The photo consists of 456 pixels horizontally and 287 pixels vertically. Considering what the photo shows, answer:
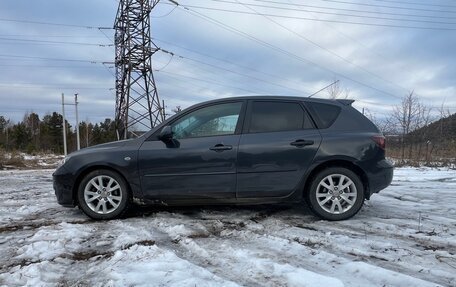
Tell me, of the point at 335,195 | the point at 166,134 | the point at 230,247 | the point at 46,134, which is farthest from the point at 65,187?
the point at 46,134

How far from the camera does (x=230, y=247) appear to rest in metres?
4.26

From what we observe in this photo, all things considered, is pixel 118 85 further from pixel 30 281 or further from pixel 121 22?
pixel 30 281

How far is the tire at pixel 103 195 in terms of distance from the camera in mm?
5578

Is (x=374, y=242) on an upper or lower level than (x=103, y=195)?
lower

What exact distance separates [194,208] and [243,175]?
127 cm

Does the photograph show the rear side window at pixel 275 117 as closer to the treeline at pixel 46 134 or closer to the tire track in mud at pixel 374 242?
the tire track in mud at pixel 374 242

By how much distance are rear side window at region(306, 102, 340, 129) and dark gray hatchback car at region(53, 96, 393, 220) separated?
0.05 feet

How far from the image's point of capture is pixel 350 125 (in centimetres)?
567

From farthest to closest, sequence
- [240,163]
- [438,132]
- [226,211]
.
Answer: [438,132] → [226,211] → [240,163]

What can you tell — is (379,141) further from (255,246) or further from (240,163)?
(255,246)

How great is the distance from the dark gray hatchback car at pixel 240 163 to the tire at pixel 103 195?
1 cm

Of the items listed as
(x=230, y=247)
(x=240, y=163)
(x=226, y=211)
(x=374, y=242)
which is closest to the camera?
(x=230, y=247)

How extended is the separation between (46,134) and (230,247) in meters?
83.2

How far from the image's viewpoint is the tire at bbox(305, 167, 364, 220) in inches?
214
